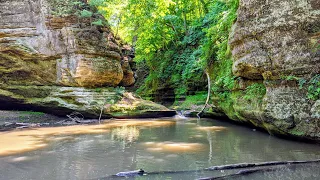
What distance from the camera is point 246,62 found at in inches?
329

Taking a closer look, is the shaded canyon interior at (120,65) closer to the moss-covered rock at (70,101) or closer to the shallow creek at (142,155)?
the moss-covered rock at (70,101)

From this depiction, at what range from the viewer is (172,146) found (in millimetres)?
6797

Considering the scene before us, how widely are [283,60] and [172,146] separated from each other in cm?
420

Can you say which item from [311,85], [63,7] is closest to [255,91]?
[311,85]

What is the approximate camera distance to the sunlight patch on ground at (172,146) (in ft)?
20.7

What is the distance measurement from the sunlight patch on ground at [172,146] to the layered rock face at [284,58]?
108 inches

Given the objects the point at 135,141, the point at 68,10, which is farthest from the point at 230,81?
the point at 68,10

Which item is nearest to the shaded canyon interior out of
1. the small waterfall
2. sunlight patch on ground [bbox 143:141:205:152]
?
the small waterfall

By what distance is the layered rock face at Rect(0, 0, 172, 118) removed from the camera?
13.9 meters

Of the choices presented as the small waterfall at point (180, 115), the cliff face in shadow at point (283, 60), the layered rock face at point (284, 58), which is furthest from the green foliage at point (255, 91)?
the small waterfall at point (180, 115)

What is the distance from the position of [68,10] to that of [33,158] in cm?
1156

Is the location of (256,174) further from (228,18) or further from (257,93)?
(228,18)

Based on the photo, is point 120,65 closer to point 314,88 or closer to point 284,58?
point 284,58

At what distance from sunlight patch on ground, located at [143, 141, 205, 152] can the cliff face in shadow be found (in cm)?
274
